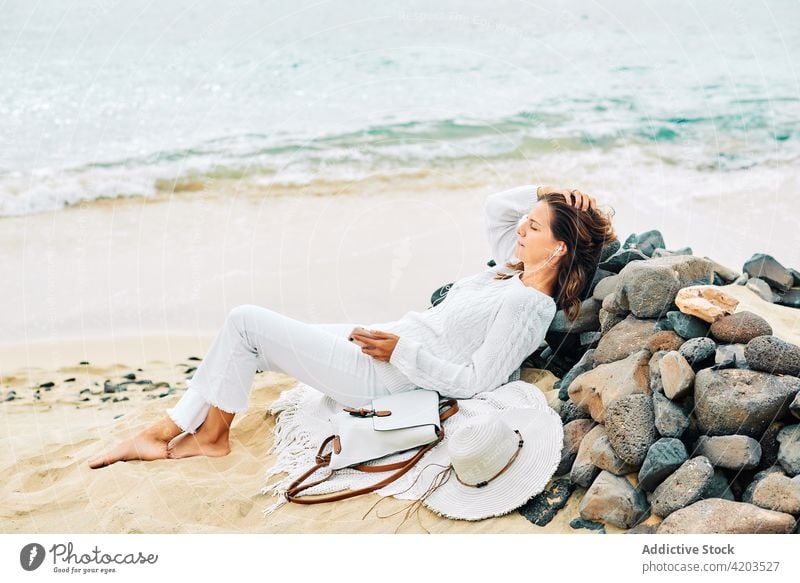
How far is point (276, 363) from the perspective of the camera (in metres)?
3.22

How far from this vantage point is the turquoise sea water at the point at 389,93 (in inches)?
272

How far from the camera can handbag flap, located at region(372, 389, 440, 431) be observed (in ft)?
9.64

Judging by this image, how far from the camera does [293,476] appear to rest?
9.96ft

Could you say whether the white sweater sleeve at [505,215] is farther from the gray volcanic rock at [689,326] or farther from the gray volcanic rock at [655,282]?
the gray volcanic rock at [689,326]

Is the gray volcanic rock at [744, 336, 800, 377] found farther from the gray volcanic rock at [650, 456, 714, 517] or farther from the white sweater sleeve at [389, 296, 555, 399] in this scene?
the white sweater sleeve at [389, 296, 555, 399]

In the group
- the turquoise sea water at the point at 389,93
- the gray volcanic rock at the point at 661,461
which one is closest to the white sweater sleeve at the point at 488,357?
A: the gray volcanic rock at the point at 661,461

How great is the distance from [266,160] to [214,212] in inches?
27.4

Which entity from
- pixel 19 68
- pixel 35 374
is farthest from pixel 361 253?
pixel 19 68

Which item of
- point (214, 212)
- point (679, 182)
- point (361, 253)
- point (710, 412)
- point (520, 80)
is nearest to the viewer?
point (710, 412)

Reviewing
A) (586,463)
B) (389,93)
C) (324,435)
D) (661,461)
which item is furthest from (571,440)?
(389,93)

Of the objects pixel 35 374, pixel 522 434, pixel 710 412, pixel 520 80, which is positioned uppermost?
pixel 520 80

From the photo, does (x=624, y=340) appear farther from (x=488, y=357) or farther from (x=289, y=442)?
(x=289, y=442)

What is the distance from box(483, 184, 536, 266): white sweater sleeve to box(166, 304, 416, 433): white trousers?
0.71 m
